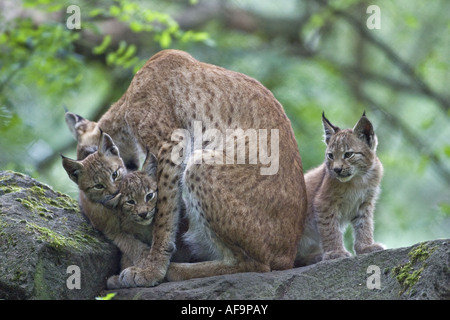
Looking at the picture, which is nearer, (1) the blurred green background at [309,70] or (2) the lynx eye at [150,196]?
(2) the lynx eye at [150,196]

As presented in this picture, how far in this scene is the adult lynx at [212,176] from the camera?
21.3ft

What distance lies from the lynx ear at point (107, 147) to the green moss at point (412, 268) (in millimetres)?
3259

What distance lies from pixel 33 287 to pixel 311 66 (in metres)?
10.8

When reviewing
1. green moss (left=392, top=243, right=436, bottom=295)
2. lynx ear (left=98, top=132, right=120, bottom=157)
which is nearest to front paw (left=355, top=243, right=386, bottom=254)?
green moss (left=392, top=243, right=436, bottom=295)

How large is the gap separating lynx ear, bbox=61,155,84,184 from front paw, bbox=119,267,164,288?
1155 millimetres

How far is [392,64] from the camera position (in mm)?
14875

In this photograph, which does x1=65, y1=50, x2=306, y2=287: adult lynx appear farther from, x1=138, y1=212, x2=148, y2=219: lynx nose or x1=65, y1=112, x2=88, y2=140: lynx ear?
x1=65, y1=112, x2=88, y2=140: lynx ear

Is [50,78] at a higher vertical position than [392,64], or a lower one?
lower

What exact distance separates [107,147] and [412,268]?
3483 mm

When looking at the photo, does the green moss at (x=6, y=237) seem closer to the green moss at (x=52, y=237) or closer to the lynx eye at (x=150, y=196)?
the green moss at (x=52, y=237)

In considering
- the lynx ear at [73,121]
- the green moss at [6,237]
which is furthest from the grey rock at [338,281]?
the lynx ear at [73,121]

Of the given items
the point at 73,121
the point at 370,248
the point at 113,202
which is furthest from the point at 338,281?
the point at 73,121

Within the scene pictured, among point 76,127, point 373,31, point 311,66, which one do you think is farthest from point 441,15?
point 76,127

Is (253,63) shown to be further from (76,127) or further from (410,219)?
(76,127)
